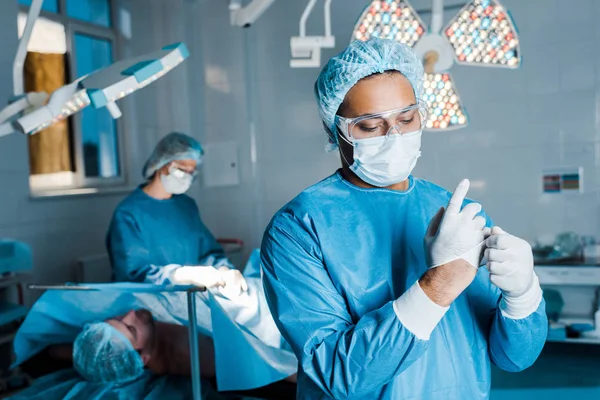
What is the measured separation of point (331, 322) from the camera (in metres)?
0.90

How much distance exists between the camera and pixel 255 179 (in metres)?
3.94

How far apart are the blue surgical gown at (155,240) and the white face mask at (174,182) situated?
2.9 inches

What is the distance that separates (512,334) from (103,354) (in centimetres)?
169

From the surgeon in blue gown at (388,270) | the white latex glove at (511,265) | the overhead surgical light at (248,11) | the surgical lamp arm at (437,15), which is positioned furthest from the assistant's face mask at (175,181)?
the white latex glove at (511,265)

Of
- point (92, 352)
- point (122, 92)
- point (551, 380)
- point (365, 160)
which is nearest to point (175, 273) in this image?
point (92, 352)

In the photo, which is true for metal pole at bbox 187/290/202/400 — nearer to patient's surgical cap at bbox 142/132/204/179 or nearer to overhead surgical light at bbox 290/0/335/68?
patient's surgical cap at bbox 142/132/204/179

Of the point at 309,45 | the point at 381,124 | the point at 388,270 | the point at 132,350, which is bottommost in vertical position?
the point at 132,350

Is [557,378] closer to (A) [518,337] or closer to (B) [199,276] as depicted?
(B) [199,276]

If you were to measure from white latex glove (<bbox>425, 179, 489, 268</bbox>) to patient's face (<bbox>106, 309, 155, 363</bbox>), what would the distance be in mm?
1674

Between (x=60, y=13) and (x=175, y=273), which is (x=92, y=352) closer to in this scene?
(x=175, y=273)

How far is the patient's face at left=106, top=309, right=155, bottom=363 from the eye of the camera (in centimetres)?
221

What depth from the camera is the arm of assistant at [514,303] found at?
0.83m

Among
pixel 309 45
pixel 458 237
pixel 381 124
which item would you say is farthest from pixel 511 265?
pixel 309 45

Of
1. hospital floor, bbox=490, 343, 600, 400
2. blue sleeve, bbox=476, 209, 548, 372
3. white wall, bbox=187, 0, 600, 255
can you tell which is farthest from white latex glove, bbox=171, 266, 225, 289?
white wall, bbox=187, 0, 600, 255
